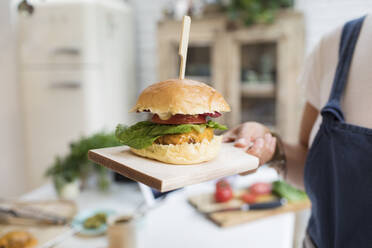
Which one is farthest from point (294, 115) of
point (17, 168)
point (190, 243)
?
point (17, 168)

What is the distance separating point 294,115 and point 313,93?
1917mm

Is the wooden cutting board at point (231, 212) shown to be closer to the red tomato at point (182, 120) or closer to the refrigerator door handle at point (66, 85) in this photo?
the red tomato at point (182, 120)

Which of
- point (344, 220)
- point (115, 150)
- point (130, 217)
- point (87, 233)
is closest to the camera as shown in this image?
point (344, 220)

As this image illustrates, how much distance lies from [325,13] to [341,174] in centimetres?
284

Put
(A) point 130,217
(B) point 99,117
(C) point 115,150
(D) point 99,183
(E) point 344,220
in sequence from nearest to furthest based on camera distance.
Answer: (E) point 344,220 → (C) point 115,150 → (A) point 130,217 → (D) point 99,183 → (B) point 99,117

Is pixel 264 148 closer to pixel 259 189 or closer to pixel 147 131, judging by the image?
pixel 147 131

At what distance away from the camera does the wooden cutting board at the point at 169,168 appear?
695 millimetres

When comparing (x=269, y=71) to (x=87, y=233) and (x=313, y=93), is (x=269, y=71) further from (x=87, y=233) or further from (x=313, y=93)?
(x=87, y=233)

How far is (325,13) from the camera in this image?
3.14 m

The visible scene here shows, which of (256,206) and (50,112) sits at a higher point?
(50,112)

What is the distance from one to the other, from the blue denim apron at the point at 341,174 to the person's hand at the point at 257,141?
121 mm

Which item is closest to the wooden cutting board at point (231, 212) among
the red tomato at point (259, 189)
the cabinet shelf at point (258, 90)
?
the red tomato at point (259, 189)

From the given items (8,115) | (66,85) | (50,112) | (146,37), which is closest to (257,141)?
(66,85)

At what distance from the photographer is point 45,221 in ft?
4.17
